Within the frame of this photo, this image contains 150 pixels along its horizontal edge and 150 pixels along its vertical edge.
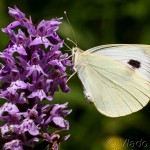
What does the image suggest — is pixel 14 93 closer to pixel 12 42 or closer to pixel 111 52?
pixel 12 42

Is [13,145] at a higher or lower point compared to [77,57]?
lower

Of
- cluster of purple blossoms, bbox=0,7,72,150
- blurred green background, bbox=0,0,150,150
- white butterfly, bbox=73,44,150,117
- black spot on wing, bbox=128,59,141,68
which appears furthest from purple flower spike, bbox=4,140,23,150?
blurred green background, bbox=0,0,150,150

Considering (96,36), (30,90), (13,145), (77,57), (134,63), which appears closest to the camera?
(13,145)

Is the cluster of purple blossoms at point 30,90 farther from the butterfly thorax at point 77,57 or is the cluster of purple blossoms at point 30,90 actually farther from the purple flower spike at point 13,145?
the butterfly thorax at point 77,57

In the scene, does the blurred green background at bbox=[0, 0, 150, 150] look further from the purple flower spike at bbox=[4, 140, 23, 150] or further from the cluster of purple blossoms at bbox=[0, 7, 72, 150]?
the purple flower spike at bbox=[4, 140, 23, 150]

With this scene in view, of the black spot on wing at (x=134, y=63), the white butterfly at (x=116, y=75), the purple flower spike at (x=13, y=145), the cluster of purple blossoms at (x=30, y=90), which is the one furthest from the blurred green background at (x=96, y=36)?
the purple flower spike at (x=13, y=145)

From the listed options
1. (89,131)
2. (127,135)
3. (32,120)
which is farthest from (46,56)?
(127,135)

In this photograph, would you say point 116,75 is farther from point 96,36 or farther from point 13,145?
point 96,36

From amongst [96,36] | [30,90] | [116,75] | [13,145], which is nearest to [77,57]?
[116,75]
